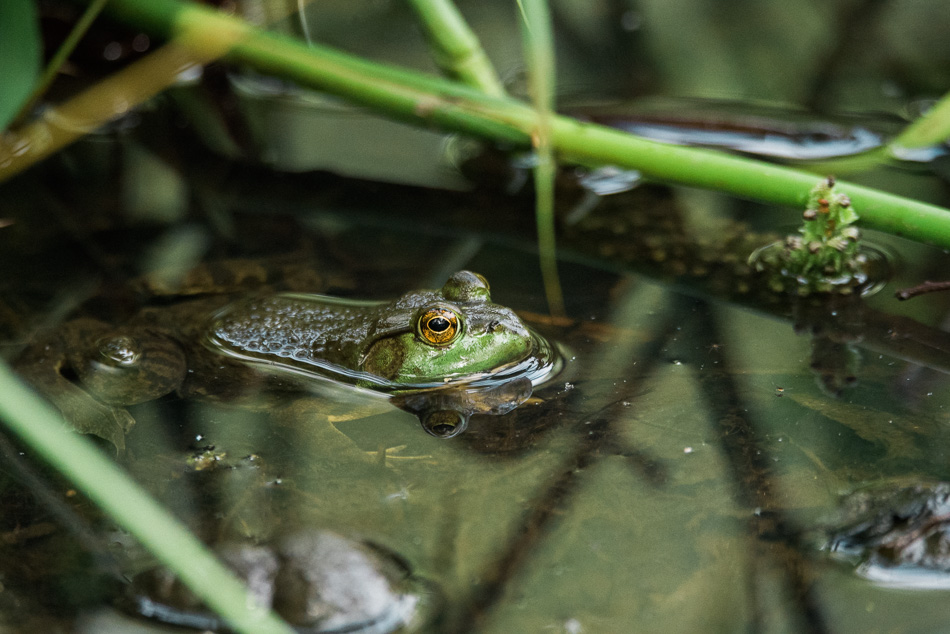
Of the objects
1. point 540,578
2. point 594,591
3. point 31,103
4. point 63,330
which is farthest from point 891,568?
point 31,103

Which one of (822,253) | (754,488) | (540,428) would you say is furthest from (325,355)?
(822,253)

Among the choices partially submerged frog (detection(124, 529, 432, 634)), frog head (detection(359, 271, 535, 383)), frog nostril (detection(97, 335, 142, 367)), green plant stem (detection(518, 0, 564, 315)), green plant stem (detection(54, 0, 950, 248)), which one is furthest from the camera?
frog nostril (detection(97, 335, 142, 367))

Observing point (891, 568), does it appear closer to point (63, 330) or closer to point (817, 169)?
point (817, 169)

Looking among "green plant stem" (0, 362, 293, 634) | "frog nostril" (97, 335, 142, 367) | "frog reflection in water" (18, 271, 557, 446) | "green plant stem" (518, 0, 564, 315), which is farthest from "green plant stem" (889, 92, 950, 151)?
"frog nostril" (97, 335, 142, 367)

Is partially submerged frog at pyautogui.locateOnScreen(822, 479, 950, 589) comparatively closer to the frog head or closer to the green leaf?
the frog head

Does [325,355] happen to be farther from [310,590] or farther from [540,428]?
[310,590]

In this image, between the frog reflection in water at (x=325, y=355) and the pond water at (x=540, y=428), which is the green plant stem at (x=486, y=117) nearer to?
the pond water at (x=540, y=428)
